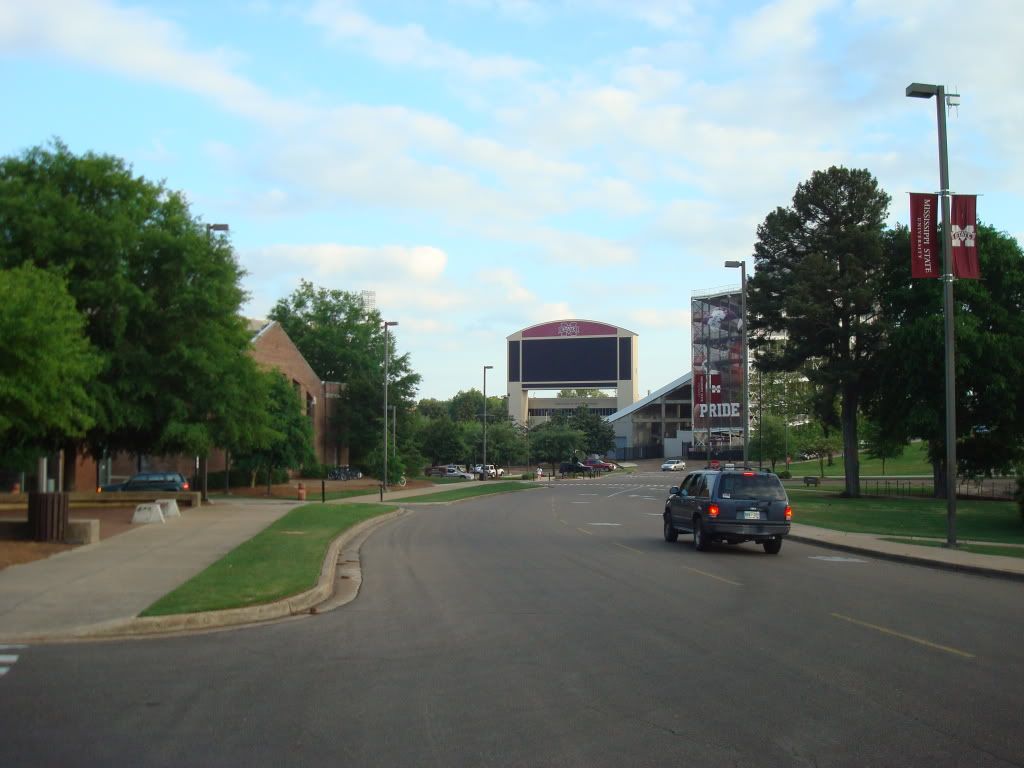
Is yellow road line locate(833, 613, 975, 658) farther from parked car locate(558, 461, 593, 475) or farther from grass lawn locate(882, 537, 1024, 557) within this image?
parked car locate(558, 461, 593, 475)

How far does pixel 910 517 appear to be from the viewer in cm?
3738

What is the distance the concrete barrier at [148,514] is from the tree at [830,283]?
116 feet

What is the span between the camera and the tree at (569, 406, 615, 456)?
126m

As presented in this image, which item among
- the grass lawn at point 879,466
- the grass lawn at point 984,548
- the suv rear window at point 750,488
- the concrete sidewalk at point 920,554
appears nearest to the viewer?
the concrete sidewalk at point 920,554

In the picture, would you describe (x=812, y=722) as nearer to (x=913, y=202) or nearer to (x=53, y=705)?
(x=53, y=705)

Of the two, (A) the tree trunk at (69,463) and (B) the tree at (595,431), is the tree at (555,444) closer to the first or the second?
(B) the tree at (595,431)

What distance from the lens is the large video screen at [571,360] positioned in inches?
5295

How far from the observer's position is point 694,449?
118062mm

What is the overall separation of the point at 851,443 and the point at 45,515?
1765 inches

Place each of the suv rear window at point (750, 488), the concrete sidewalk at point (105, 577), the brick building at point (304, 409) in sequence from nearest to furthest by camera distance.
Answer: the concrete sidewalk at point (105, 577) → the suv rear window at point (750, 488) → the brick building at point (304, 409)

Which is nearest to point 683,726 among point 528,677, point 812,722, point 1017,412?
point 812,722

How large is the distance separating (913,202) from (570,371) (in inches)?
4447

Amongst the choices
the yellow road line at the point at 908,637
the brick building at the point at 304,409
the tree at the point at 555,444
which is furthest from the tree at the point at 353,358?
the yellow road line at the point at 908,637

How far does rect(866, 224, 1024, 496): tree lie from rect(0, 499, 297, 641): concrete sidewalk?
1360 inches
